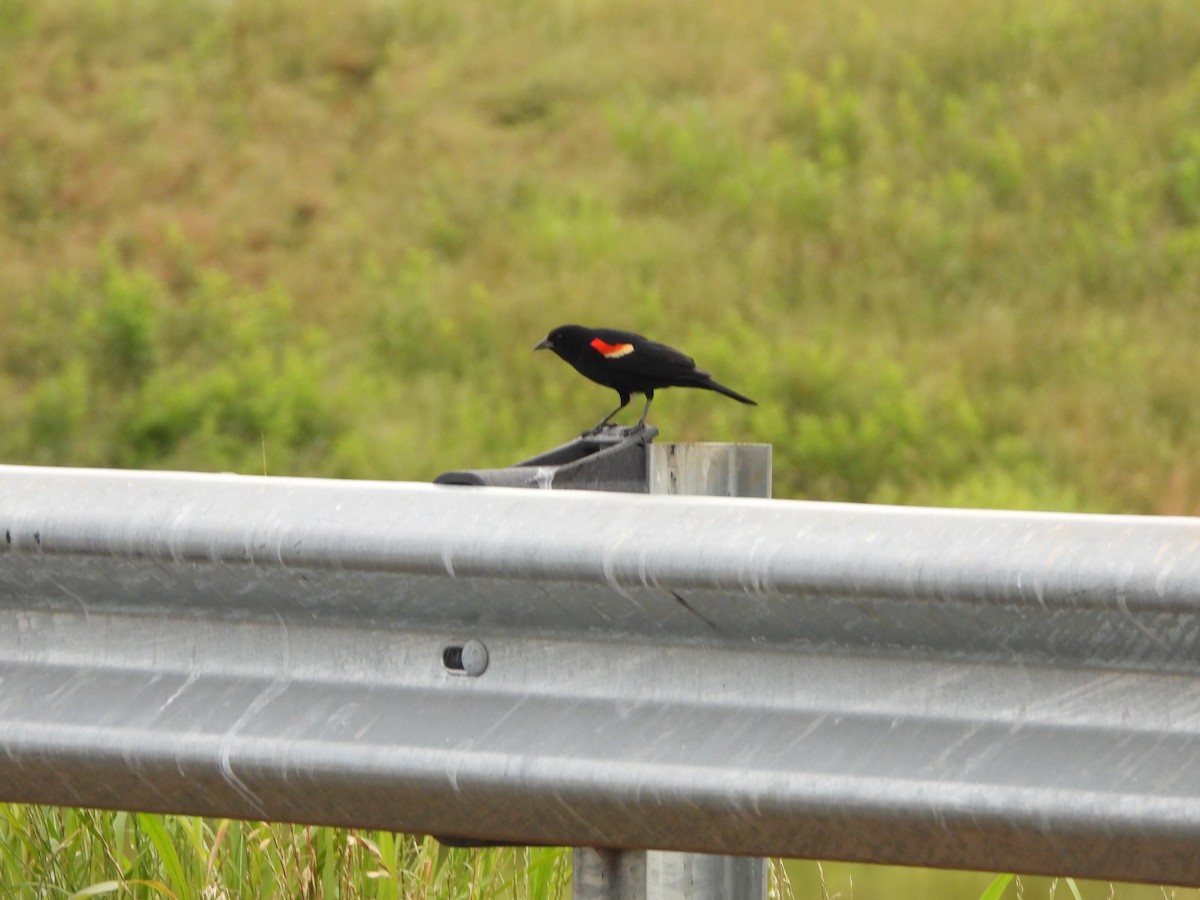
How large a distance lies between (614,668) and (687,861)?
60cm

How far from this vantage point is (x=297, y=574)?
204cm

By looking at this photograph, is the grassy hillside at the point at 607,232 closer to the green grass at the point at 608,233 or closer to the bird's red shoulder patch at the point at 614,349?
the green grass at the point at 608,233

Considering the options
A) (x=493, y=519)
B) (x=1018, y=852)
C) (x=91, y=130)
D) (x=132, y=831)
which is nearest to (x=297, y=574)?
(x=493, y=519)

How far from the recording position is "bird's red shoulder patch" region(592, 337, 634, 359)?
5.02 meters

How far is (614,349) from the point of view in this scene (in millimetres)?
5035

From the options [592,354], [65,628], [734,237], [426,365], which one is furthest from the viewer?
[734,237]

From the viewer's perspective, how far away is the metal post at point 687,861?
2322mm

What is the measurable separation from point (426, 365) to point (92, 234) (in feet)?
21.6

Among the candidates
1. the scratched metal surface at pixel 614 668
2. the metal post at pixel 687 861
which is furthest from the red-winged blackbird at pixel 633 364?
the scratched metal surface at pixel 614 668

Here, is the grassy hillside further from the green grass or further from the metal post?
the metal post

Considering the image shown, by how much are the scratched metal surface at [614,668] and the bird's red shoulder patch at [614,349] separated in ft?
9.67

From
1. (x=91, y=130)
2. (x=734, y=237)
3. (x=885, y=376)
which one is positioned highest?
(x=91, y=130)

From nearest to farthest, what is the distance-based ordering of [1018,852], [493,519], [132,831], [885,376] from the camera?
1. [1018,852]
2. [493,519]
3. [132,831]
4. [885,376]

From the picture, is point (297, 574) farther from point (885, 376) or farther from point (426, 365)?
point (426, 365)
